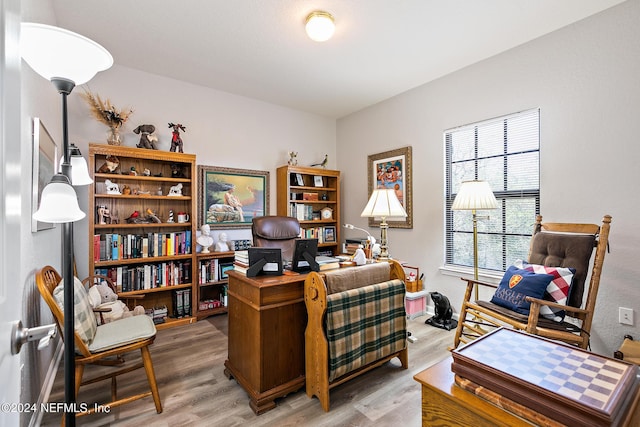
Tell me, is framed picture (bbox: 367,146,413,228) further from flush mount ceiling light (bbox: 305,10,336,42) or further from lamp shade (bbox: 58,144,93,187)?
lamp shade (bbox: 58,144,93,187)

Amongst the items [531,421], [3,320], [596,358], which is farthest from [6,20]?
[596,358]

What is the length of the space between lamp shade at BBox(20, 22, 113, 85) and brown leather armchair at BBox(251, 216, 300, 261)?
87.0 inches

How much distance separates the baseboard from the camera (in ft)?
5.48

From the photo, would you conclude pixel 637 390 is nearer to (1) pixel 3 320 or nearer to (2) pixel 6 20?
(1) pixel 3 320

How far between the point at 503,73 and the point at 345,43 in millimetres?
1651

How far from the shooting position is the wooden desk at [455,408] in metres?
0.77

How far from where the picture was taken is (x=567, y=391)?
2.39 feet

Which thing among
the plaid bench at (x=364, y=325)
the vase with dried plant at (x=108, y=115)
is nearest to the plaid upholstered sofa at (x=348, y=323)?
the plaid bench at (x=364, y=325)

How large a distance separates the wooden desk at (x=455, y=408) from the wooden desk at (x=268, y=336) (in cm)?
107

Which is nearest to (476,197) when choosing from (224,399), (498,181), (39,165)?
(498,181)

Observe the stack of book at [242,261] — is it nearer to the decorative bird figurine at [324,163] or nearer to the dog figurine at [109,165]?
the dog figurine at [109,165]

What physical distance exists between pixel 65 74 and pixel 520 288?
289cm

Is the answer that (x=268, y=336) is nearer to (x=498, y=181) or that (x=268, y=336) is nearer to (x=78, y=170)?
(x=78, y=170)

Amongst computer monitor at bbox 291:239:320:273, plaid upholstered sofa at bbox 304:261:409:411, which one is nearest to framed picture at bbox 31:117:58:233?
computer monitor at bbox 291:239:320:273
